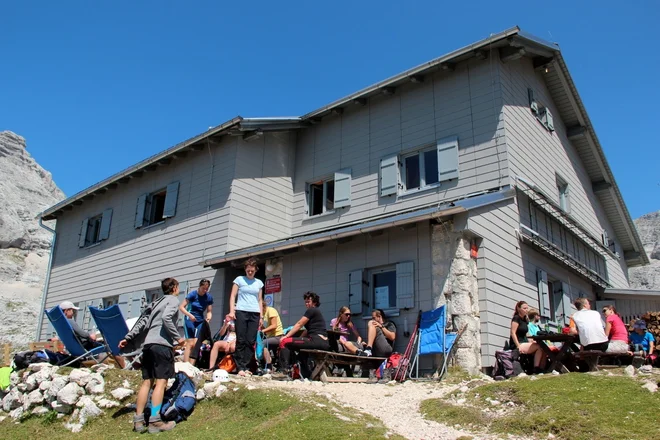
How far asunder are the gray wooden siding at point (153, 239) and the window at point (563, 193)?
9017 mm

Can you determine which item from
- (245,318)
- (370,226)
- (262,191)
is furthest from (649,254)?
(245,318)

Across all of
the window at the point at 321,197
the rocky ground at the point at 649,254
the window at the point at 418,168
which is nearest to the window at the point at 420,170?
the window at the point at 418,168

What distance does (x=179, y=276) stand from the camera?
50.8 ft

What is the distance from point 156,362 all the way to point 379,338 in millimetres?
4615

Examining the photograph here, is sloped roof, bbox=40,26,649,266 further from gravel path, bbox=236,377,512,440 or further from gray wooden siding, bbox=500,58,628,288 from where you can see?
gravel path, bbox=236,377,512,440

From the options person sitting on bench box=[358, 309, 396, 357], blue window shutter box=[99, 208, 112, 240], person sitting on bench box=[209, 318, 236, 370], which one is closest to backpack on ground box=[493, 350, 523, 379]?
person sitting on bench box=[358, 309, 396, 357]

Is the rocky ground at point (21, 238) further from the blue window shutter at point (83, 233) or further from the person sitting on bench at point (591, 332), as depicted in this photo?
the person sitting on bench at point (591, 332)

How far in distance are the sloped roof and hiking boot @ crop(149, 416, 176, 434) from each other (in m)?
9.59

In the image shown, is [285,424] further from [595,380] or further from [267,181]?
[267,181]

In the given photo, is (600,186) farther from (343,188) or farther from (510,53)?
(343,188)

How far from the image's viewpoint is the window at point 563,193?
16.2 m

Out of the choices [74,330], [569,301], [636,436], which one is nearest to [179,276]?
[74,330]

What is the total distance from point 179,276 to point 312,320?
24.2ft

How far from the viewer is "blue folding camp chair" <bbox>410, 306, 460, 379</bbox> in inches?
395
